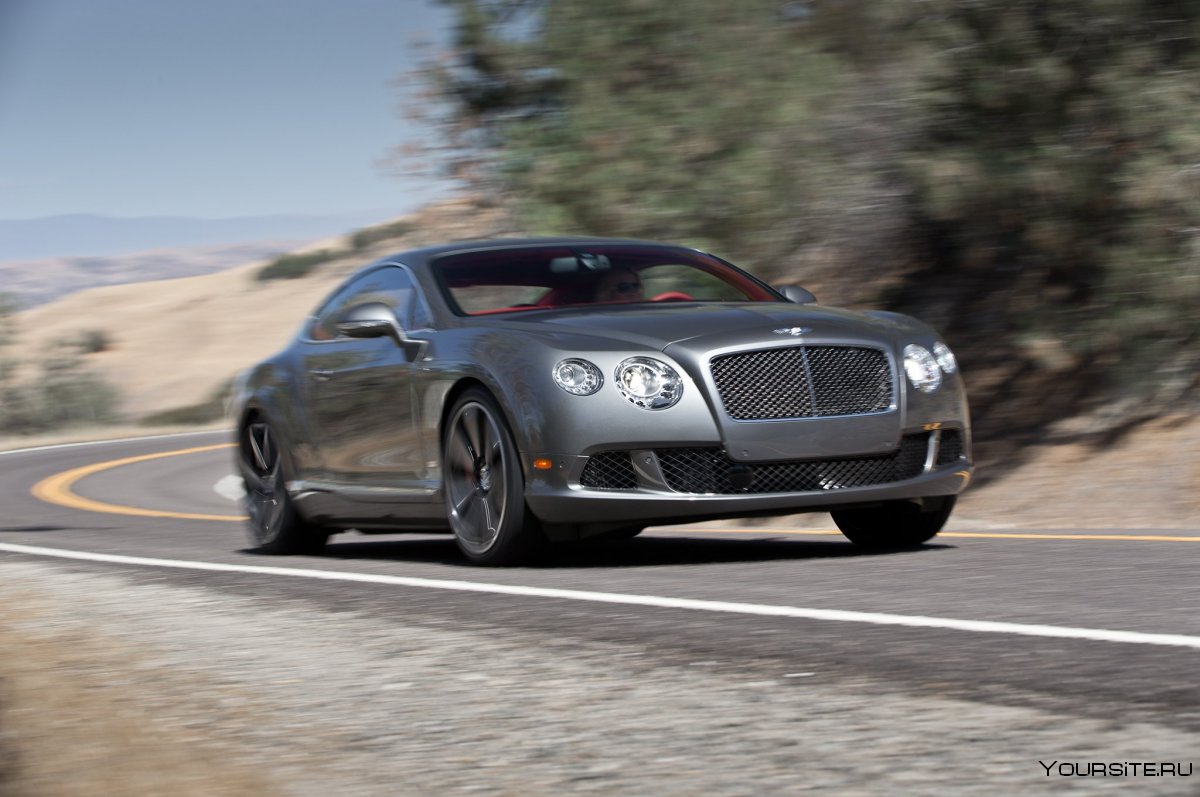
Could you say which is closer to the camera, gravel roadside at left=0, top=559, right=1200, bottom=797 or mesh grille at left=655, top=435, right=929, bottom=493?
gravel roadside at left=0, top=559, right=1200, bottom=797

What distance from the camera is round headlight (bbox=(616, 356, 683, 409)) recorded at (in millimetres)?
7275

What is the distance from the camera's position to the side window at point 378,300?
8.62 meters

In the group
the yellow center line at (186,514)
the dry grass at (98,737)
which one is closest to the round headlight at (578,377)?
the dry grass at (98,737)

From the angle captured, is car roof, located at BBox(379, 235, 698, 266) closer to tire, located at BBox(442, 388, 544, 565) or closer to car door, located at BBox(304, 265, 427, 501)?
car door, located at BBox(304, 265, 427, 501)

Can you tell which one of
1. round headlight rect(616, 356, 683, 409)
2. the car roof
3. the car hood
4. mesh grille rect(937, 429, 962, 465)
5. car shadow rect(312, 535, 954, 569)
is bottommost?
car shadow rect(312, 535, 954, 569)

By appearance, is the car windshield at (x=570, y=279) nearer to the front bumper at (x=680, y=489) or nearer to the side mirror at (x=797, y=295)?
the side mirror at (x=797, y=295)

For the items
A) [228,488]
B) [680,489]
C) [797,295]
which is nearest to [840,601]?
[680,489]

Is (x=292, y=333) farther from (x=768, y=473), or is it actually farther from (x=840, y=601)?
(x=840, y=601)

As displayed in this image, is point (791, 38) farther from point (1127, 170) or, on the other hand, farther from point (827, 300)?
point (1127, 170)

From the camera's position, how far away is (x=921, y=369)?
7.79 meters

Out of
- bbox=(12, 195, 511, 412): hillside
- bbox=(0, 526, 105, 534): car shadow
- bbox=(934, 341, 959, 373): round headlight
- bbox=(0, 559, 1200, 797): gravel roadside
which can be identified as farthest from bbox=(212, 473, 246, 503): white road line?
bbox=(12, 195, 511, 412): hillside

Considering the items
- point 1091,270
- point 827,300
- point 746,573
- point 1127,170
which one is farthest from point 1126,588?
point 827,300

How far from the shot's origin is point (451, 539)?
1065cm

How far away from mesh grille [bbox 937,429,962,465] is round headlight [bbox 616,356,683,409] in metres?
1.30
